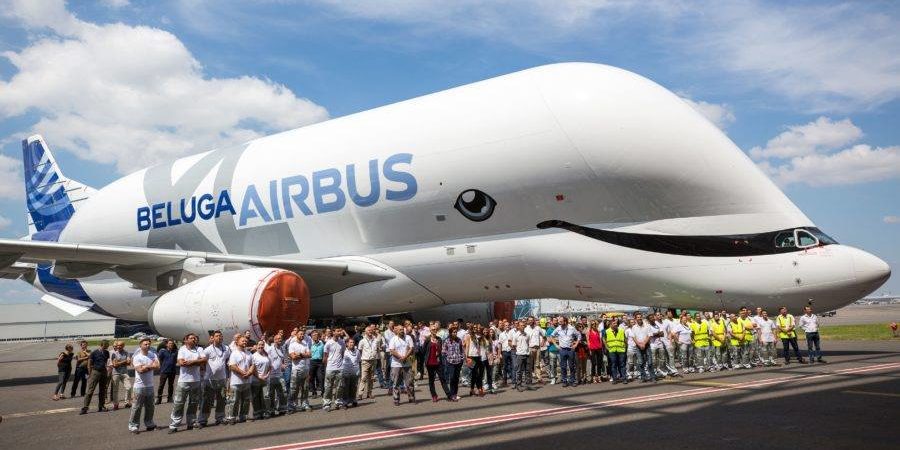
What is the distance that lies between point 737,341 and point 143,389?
12.6m

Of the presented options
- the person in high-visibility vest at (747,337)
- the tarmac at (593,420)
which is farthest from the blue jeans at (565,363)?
the person in high-visibility vest at (747,337)

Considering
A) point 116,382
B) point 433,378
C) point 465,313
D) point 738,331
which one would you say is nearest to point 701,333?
point 738,331

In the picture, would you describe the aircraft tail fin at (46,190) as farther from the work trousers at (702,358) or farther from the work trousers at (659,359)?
the work trousers at (702,358)

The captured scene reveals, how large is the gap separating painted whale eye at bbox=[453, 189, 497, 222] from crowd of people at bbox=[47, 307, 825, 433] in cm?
273

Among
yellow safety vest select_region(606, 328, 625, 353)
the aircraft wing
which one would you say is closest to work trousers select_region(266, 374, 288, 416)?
the aircraft wing

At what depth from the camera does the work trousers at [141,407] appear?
10.5 meters

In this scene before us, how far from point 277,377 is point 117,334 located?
94032mm

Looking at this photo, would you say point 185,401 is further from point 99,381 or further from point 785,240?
point 785,240

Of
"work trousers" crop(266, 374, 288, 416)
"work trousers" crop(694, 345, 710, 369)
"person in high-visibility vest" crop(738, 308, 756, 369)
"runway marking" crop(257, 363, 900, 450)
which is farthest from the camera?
"work trousers" crop(694, 345, 710, 369)

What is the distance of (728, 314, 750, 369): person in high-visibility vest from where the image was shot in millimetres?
14891

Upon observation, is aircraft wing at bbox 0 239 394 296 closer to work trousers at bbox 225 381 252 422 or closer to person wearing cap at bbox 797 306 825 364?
work trousers at bbox 225 381 252 422

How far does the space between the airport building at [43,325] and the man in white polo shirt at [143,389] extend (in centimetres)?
9080

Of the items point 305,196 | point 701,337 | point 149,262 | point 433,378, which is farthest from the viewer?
point 305,196

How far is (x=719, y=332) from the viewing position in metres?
14.9
